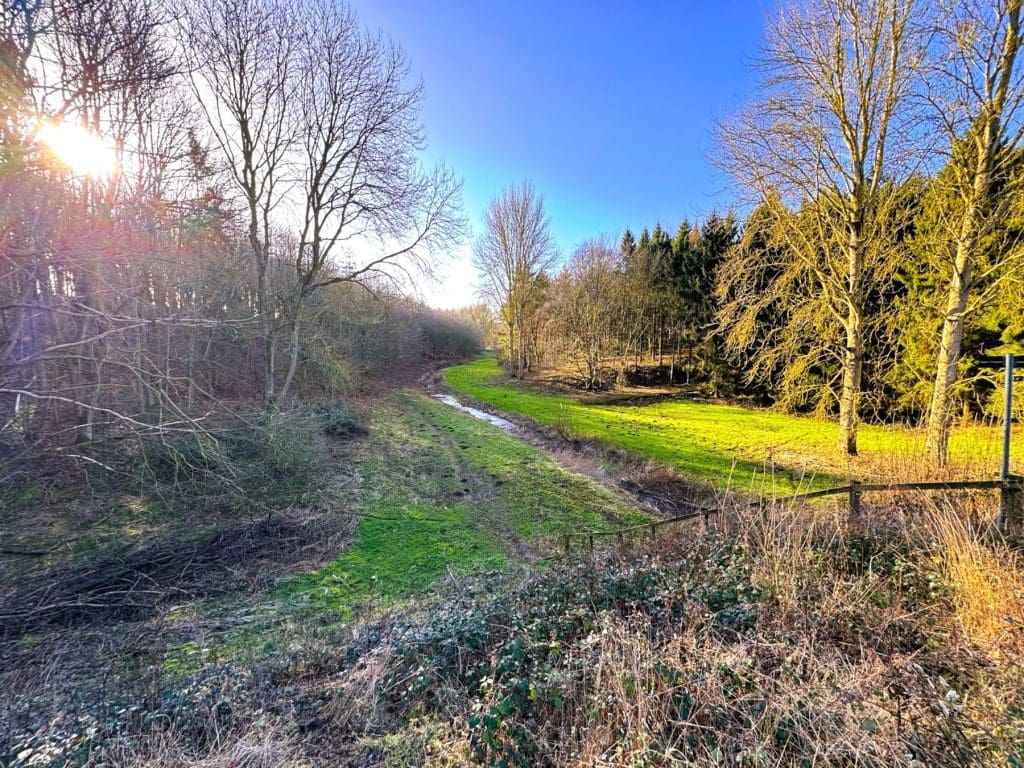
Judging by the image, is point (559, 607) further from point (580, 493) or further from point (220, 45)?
A: point (220, 45)

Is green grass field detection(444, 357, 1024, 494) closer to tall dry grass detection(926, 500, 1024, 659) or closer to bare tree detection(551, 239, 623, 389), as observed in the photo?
tall dry grass detection(926, 500, 1024, 659)

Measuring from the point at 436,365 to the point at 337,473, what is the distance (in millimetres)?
29400

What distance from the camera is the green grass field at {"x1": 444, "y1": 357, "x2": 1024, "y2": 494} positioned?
274 inches

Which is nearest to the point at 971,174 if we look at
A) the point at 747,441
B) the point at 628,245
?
the point at 747,441

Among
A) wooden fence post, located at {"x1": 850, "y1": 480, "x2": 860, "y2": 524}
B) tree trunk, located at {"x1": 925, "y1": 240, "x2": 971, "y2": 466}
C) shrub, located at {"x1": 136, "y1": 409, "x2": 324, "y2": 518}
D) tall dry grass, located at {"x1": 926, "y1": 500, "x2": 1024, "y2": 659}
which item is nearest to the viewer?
tall dry grass, located at {"x1": 926, "y1": 500, "x2": 1024, "y2": 659}

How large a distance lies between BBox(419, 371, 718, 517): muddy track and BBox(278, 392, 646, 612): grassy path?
0.45m

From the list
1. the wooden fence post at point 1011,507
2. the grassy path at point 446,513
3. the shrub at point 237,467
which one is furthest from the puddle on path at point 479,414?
the wooden fence post at point 1011,507

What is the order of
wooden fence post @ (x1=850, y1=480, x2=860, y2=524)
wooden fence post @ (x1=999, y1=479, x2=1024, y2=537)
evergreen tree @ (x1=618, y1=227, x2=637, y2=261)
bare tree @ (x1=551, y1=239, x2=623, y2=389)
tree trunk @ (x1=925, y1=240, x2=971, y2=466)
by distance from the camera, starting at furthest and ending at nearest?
evergreen tree @ (x1=618, y1=227, x2=637, y2=261), bare tree @ (x1=551, y1=239, x2=623, y2=389), tree trunk @ (x1=925, y1=240, x2=971, y2=466), wooden fence post @ (x1=850, y1=480, x2=860, y2=524), wooden fence post @ (x1=999, y1=479, x2=1024, y2=537)

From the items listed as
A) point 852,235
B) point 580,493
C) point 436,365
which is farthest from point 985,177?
point 436,365

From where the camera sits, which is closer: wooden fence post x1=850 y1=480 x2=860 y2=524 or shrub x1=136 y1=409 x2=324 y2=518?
wooden fence post x1=850 y1=480 x2=860 y2=524

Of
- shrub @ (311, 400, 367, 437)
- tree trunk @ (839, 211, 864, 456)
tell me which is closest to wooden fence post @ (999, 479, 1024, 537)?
tree trunk @ (839, 211, 864, 456)

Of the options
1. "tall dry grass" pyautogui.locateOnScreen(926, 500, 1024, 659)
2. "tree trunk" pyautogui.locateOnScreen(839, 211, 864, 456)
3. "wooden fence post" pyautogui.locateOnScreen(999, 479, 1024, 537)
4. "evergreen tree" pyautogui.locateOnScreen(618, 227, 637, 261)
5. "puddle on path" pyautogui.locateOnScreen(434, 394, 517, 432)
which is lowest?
"puddle on path" pyautogui.locateOnScreen(434, 394, 517, 432)

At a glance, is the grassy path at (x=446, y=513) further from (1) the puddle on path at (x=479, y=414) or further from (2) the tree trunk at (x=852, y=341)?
(2) the tree trunk at (x=852, y=341)

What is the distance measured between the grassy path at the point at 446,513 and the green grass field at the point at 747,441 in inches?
108
